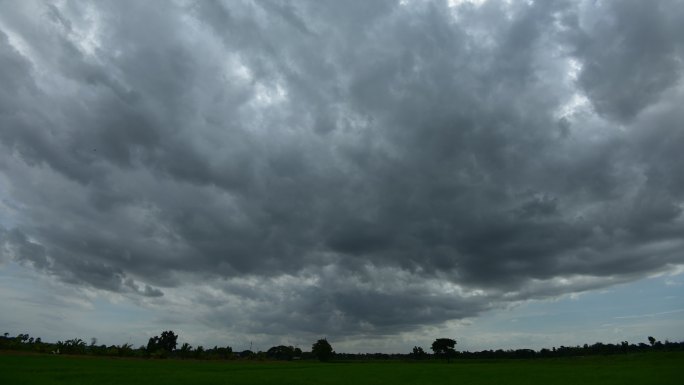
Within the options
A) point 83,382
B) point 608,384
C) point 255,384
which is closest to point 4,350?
point 83,382

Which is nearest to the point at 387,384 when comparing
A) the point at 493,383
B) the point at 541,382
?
the point at 493,383

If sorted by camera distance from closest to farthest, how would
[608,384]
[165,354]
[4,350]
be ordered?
[608,384] → [4,350] → [165,354]

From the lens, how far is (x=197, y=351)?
149 m

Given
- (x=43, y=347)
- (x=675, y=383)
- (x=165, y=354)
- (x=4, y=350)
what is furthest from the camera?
(x=165, y=354)

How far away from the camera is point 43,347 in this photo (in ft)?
357

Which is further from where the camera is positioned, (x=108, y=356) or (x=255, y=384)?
(x=108, y=356)

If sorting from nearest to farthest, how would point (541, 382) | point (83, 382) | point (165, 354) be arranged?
point (83, 382)
point (541, 382)
point (165, 354)

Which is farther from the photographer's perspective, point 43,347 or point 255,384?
point 43,347

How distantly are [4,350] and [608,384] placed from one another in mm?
113725

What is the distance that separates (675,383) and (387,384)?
108 ft

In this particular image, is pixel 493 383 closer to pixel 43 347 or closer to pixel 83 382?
pixel 83 382

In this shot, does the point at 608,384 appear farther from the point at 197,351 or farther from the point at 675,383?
the point at 197,351

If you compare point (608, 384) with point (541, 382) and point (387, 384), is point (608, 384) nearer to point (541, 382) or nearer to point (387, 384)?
point (541, 382)

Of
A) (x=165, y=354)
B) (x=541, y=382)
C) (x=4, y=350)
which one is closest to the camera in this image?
(x=541, y=382)
